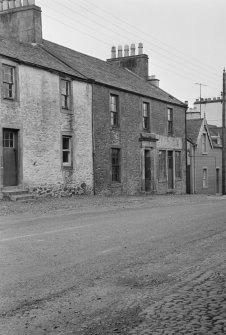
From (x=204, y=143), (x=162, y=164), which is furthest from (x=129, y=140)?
(x=204, y=143)

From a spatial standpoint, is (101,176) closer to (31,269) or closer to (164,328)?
(31,269)

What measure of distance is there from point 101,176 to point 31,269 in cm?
2059

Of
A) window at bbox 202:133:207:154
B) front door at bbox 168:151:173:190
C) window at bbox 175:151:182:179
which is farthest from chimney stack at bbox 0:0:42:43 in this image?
window at bbox 202:133:207:154

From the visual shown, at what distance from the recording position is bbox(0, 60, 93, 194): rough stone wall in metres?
21.9

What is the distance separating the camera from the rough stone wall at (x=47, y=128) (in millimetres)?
21891

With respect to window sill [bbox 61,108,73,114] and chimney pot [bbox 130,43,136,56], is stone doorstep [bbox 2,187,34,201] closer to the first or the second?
window sill [bbox 61,108,73,114]

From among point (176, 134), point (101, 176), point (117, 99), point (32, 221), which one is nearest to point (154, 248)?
point (32, 221)

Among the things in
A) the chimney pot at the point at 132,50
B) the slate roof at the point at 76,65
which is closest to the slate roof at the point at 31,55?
the slate roof at the point at 76,65

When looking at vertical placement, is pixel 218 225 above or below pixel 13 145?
below

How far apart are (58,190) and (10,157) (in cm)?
350

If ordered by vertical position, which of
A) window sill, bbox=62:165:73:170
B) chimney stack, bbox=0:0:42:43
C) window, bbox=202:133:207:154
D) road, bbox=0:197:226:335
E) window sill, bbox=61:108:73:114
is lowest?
road, bbox=0:197:226:335

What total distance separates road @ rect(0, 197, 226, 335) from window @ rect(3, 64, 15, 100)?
10.9m

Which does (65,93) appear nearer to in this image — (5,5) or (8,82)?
(8,82)

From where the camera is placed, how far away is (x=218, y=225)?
12336mm
